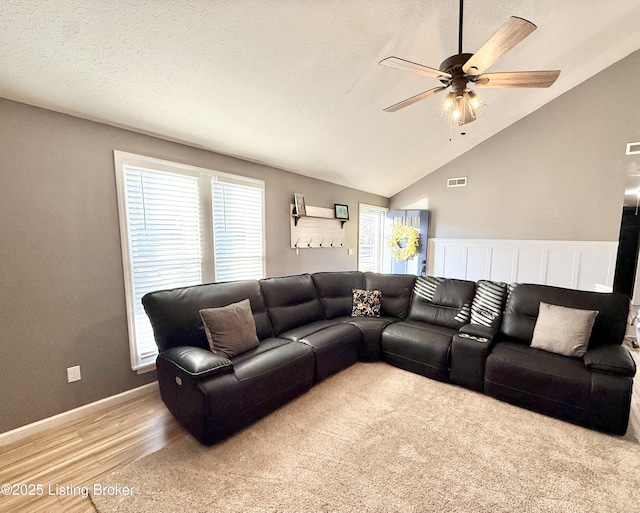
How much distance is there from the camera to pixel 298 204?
397cm

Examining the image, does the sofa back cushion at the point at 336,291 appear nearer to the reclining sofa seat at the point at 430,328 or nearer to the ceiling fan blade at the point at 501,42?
the reclining sofa seat at the point at 430,328

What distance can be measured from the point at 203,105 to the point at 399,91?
1995mm

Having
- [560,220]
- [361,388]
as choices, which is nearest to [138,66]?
[361,388]

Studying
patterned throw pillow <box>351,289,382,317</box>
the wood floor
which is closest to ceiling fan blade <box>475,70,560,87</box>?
patterned throw pillow <box>351,289,382,317</box>

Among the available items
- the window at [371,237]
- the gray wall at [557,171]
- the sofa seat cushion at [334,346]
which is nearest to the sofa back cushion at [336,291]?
the sofa seat cushion at [334,346]

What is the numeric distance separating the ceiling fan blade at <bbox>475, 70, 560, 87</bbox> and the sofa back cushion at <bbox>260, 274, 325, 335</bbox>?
252cm

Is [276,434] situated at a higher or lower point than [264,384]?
lower

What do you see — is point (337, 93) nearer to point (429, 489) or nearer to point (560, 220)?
point (429, 489)

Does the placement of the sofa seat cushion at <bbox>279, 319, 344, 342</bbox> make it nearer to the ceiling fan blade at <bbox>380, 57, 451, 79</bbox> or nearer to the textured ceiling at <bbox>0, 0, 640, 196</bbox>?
the textured ceiling at <bbox>0, 0, 640, 196</bbox>

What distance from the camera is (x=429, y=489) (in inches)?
61.0

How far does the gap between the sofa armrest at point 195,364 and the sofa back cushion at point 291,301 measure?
3.23 feet

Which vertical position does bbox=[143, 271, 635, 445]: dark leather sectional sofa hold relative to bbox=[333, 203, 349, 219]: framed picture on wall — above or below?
below

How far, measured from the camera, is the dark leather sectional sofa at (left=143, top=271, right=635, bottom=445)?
1.95 meters

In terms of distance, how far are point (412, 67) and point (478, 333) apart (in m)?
2.38
